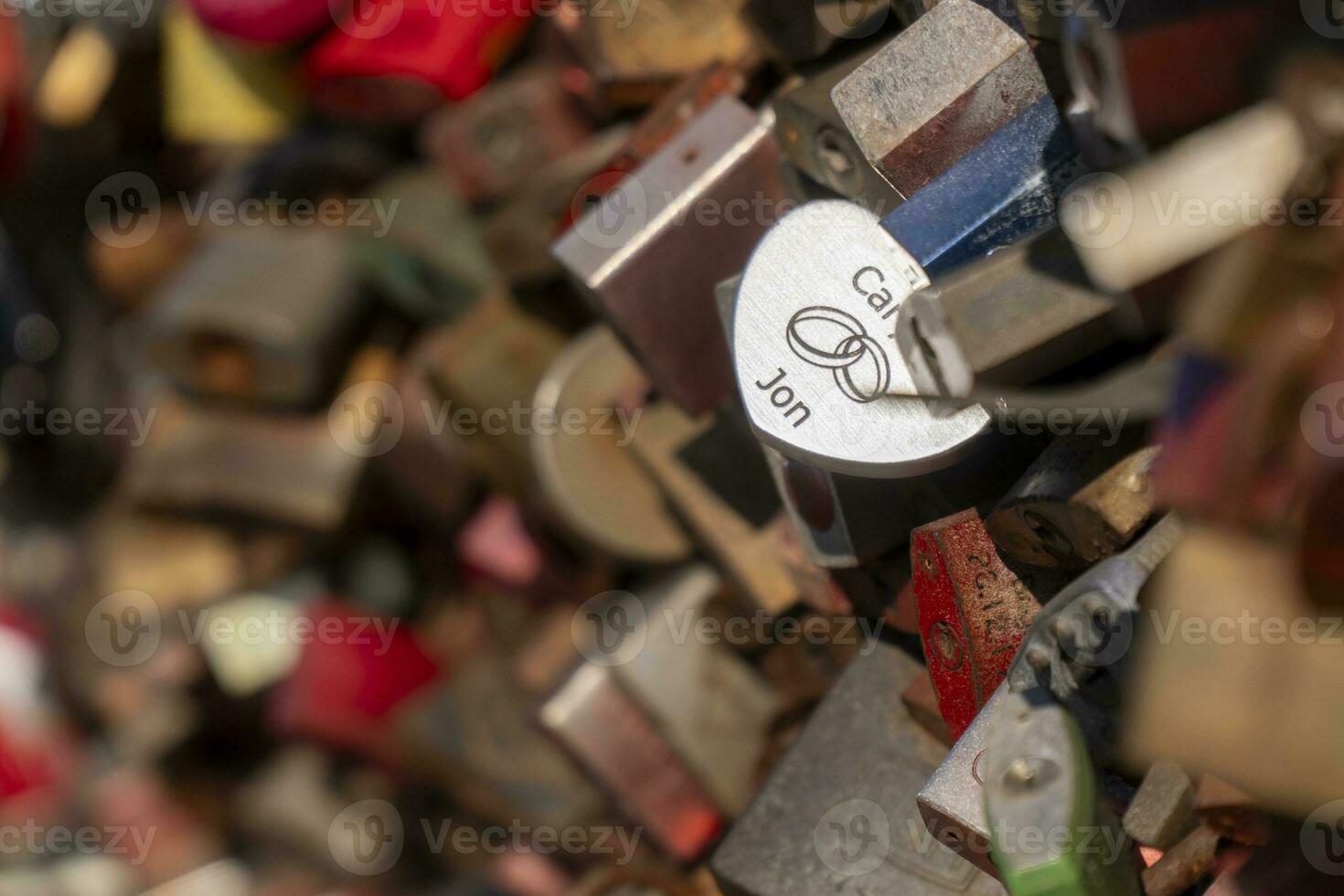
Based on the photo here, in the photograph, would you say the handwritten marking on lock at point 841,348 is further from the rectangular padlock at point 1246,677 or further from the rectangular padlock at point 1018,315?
the rectangular padlock at point 1246,677

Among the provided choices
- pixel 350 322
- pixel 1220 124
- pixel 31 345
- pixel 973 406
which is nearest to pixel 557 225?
pixel 350 322

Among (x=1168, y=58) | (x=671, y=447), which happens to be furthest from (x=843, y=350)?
(x=671, y=447)

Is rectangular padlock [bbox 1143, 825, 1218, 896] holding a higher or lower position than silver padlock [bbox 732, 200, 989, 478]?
lower

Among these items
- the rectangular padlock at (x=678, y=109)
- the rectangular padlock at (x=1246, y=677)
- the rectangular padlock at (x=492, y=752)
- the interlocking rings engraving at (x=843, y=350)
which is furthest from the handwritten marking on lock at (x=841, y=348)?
the rectangular padlock at (x=492, y=752)

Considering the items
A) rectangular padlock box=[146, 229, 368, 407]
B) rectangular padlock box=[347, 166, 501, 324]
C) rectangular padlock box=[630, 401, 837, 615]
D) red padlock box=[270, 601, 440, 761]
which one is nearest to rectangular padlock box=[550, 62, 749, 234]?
rectangular padlock box=[630, 401, 837, 615]

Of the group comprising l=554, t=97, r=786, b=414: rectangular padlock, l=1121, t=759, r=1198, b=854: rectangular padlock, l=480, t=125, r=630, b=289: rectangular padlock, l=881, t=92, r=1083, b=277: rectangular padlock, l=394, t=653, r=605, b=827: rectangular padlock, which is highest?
l=881, t=92, r=1083, b=277: rectangular padlock

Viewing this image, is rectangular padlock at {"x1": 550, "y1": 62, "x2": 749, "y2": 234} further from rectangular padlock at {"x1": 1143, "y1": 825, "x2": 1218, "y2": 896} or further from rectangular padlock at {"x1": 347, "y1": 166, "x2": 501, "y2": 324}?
rectangular padlock at {"x1": 1143, "y1": 825, "x2": 1218, "y2": 896}

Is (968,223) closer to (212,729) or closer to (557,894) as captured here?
(557,894)

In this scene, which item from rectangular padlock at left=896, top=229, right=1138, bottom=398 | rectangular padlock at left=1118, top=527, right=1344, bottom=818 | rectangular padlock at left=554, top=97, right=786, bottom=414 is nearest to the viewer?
rectangular padlock at left=1118, top=527, right=1344, bottom=818
